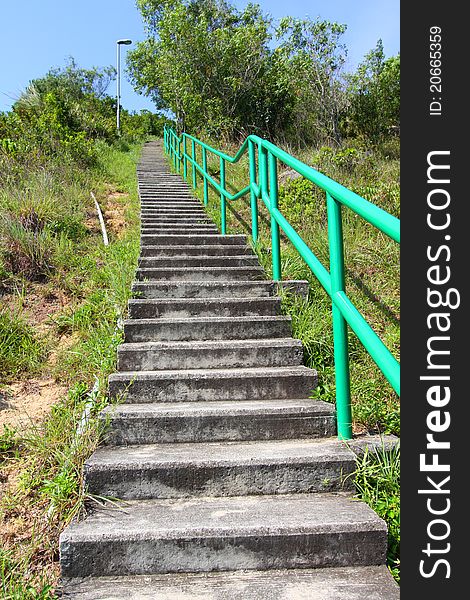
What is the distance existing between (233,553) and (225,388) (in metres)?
1.09

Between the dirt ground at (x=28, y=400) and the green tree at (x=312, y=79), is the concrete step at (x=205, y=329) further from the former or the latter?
the green tree at (x=312, y=79)

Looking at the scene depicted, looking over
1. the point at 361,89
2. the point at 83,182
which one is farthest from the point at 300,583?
the point at 361,89

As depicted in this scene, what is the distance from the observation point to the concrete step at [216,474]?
2303 mm

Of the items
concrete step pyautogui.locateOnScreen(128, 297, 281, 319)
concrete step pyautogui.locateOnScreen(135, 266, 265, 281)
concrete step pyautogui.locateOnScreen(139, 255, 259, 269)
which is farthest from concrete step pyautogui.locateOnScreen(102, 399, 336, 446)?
concrete step pyautogui.locateOnScreen(139, 255, 259, 269)

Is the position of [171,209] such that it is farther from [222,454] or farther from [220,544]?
[220,544]

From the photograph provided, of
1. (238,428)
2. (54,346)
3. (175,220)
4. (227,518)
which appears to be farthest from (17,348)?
(175,220)

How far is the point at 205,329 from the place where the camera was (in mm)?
3506

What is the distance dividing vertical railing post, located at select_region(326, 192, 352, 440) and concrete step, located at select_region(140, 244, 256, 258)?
247 centimetres

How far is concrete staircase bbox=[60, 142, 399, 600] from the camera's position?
6.43 ft

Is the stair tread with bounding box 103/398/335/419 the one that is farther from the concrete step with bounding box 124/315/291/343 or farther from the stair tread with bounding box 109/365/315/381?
the concrete step with bounding box 124/315/291/343

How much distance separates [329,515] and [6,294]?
3656mm

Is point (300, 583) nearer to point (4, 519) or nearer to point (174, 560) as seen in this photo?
point (174, 560)

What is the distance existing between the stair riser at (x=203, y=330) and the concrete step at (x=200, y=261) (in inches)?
50.6

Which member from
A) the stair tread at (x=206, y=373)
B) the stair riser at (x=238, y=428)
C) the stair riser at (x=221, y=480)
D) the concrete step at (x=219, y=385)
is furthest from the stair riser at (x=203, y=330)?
the stair riser at (x=221, y=480)
